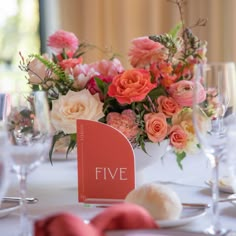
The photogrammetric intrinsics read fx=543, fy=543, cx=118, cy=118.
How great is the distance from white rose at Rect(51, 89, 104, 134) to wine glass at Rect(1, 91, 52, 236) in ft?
0.66

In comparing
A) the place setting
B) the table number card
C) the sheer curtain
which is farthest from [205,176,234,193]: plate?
the sheer curtain

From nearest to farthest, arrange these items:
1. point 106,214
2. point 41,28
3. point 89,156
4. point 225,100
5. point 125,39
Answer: point 106,214 < point 225,100 < point 89,156 < point 125,39 < point 41,28

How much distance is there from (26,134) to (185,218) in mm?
308

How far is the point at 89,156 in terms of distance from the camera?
3.73 feet

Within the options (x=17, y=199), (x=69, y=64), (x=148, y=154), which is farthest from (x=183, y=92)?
(x=17, y=199)

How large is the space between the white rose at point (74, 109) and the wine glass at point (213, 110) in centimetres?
28

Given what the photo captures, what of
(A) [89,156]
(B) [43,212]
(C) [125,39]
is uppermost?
(C) [125,39]

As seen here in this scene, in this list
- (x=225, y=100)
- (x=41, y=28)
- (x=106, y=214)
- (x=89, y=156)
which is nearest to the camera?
(x=106, y=214)

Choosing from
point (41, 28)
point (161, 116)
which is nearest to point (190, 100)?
point (161, 116)

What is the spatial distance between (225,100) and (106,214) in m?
0.36

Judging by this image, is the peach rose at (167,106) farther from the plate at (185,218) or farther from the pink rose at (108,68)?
the plate at (185,218)

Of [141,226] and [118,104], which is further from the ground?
[118,104]

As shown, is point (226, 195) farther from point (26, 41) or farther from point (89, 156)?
point (26, 41)

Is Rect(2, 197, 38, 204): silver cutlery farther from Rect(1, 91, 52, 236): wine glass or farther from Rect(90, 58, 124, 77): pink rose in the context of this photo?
Rect(90, 58, 124, 77): pink rose
